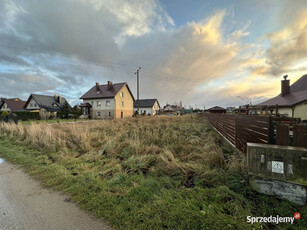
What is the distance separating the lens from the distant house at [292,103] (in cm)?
1357

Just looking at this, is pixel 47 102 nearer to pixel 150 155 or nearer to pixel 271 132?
pixel 150 155

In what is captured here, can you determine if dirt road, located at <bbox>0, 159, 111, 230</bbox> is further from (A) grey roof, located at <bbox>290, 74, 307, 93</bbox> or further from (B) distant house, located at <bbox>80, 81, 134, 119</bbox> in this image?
(A) grey roof, located at <bbox>290, 74, 307, 93</bbox>

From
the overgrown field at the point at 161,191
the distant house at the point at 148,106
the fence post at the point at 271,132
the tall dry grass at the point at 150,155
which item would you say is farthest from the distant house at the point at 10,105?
the fence post at the point at 271,132

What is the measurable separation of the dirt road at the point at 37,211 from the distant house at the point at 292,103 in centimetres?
1193

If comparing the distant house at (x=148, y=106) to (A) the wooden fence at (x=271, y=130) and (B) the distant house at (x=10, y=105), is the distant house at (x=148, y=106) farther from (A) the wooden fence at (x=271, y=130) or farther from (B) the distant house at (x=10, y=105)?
(A) the wooden fence at (x=271, y=130)

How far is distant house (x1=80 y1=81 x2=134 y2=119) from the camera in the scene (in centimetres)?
2827

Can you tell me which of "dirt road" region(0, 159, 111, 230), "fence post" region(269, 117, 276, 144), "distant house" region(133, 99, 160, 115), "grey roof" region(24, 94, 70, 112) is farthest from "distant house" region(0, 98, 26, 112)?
"fence post" region(269, 117, 276, 144)

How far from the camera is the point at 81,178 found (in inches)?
112

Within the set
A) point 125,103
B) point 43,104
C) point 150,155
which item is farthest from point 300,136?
point 43,104

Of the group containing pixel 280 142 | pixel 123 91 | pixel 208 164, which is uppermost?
pixel 123 91

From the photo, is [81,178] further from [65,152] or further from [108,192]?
[65,152]

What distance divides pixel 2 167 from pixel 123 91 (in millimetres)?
28314

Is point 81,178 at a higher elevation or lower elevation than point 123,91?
lower

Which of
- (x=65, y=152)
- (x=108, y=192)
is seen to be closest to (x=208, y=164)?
(x=108, y=192)
